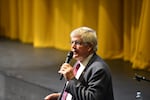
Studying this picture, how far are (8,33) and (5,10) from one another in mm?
427

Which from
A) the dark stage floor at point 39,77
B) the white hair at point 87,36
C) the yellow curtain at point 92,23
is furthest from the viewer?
the yellow curtain at point 92,23

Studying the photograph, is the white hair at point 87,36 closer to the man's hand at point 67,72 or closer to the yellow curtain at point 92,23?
the man's hand at point 67,72

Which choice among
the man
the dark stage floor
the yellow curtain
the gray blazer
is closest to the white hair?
the man

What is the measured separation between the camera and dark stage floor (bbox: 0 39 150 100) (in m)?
3.87

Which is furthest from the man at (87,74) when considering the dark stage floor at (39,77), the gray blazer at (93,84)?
the dark stage floor at (39,77)

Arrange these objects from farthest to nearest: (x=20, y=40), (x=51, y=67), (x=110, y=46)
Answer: (x=20, y=40)
(x=110, y=46)
(x=51, y=67)

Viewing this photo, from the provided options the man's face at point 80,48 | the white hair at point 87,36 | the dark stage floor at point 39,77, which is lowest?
the dark stage floor at point 39,77

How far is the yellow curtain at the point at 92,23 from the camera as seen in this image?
15.0 feet

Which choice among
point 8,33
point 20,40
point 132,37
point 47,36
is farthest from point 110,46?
point 8,33

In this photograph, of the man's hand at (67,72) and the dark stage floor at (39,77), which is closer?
the man's hand at (67,72)

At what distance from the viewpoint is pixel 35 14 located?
618 cm

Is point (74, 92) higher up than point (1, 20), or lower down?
higher up

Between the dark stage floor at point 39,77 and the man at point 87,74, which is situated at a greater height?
the man at point 87,74

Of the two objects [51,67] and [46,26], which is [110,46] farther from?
[46,26]
